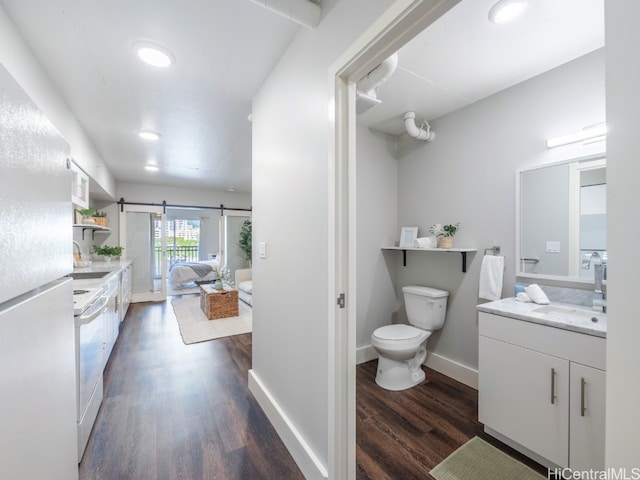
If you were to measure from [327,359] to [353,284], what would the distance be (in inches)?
15.3

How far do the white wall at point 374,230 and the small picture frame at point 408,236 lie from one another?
155 mm

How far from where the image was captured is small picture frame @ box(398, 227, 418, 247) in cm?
279

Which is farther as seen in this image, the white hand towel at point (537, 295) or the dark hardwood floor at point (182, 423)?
the white hand towel at point (537, 295)

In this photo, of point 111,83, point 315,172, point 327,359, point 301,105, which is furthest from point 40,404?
A: point 111,83

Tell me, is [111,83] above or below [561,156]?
above

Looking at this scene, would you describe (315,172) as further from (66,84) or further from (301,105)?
(66,84)

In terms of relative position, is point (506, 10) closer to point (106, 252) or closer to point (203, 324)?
point (203, 324)

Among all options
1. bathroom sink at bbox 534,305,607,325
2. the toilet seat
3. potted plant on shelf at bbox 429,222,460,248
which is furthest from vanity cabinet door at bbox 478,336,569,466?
potted plant on shelf at bbox 429,222,460,248

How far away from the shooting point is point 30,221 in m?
0.72

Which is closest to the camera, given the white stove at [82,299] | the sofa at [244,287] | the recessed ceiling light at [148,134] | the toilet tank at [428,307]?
the white stove at [82,299]

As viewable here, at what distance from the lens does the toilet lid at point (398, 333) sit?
2.31 meters

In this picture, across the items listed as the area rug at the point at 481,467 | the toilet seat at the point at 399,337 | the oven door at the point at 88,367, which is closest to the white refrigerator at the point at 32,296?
the oven door at the point at 88,367

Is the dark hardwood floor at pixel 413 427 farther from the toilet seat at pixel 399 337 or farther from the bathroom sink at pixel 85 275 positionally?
the bathroom sink at pixel 85 275

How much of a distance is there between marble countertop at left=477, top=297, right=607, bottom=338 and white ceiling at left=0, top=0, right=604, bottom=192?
158 centimetres
